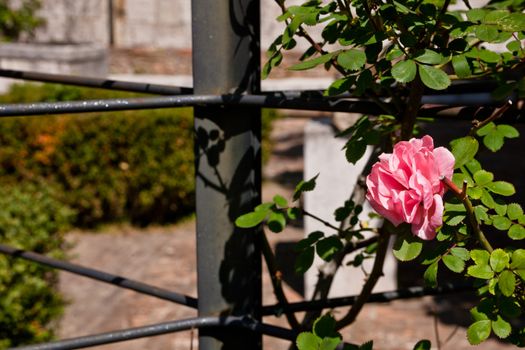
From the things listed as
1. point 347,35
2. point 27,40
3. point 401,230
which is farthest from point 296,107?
point 27,40

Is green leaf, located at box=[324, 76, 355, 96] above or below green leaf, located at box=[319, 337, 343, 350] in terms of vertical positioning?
above

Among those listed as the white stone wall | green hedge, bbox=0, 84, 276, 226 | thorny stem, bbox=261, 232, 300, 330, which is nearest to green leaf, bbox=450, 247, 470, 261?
thorny stem, bbox=261, 232, 300, 330

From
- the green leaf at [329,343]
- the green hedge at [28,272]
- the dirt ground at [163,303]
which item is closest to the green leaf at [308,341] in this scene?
the green leaf at [329,343]

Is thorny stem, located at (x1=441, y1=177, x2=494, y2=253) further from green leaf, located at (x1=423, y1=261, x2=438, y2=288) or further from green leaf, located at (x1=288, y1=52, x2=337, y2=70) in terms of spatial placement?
green leaf, located at (x1=288, y1=52, x2=337, y2=70)

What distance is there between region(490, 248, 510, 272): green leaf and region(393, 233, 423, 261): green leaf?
0.30 feet

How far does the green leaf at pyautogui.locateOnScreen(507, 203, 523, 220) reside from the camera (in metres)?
1.07

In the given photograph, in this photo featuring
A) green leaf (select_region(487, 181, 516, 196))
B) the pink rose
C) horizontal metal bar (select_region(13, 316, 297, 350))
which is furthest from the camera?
horizontal metal bar (select_region(13, 316, 297, 350))

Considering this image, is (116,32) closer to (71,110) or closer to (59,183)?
(59,183)

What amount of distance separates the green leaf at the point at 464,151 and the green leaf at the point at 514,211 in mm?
92

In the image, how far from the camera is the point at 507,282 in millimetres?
979

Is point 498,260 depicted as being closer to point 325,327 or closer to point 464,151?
point 464,151

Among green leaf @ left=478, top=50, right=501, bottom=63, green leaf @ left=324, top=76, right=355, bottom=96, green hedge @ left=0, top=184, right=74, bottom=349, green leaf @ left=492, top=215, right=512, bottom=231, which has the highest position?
green leaf @ left=478, top=50, right=501, bottom=63

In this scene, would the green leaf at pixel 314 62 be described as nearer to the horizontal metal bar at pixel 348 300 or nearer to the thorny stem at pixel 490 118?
the thorny stem at pixel 490 118

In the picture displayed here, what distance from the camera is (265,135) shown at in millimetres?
8148
